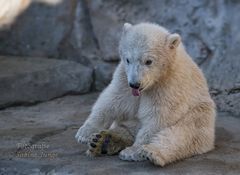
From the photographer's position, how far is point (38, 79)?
6.01 metres

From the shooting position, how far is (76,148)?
168 inches

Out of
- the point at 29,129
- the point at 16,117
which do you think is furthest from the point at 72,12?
the point at 29,129

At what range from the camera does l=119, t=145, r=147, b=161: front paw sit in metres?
3.79

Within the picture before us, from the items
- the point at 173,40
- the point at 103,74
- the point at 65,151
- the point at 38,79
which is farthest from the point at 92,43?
the point at 173,40

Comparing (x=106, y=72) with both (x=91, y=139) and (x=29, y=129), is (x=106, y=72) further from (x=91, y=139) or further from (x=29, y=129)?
(x=91, y=139)

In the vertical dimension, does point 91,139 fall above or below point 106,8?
below

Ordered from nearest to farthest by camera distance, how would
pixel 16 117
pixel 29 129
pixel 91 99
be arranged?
1. pixel 29 129
2. pixel 16 117
3. pixel 91 99

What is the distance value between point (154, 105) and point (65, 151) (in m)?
0.70

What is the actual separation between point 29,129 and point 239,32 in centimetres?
206

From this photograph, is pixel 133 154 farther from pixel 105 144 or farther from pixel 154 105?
pixel 154 105

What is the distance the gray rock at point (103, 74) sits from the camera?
6.36 meters

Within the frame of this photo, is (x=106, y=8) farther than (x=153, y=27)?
Yes

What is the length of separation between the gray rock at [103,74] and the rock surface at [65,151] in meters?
0.78

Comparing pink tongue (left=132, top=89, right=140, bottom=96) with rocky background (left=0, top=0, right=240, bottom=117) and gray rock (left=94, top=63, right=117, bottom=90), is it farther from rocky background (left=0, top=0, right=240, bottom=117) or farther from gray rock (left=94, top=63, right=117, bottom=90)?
gray rock (left=94, top=63, right=117, bottom=90)
